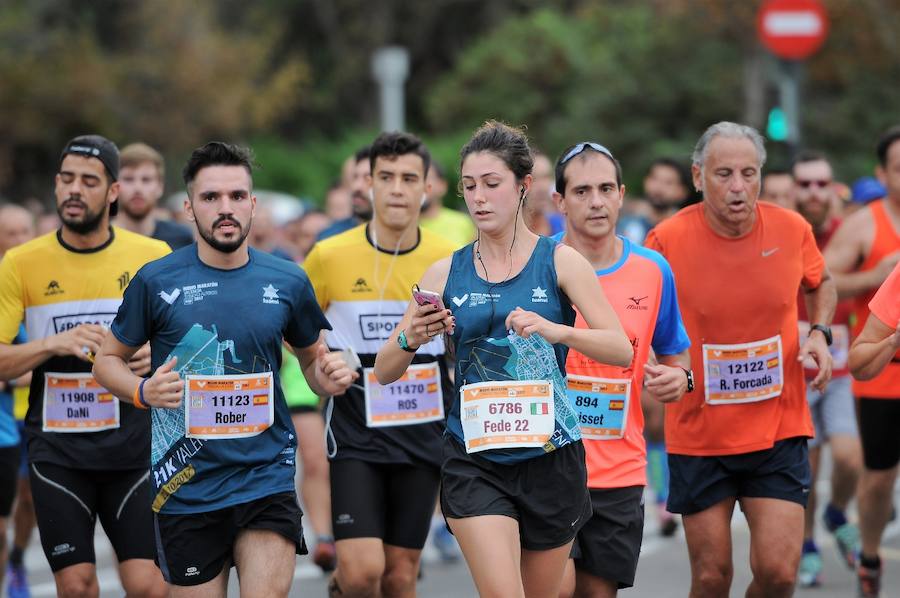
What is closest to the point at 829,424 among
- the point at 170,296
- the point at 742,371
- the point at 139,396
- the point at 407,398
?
the point at 742,371

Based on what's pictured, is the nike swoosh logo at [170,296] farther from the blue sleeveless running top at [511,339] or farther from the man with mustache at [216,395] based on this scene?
the blue sleeveless running top at [511,339]

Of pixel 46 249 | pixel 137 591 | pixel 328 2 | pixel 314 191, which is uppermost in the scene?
pixel 328 2

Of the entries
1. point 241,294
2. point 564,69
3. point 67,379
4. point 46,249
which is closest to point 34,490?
point 67,379

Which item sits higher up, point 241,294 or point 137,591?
point 241,294

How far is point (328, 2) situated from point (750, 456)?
40782mm

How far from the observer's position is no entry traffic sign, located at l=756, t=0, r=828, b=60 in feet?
56.3

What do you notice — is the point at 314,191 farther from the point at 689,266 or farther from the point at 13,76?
the point at 689,266

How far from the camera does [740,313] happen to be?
7.09 m

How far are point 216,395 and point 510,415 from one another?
1.19 m

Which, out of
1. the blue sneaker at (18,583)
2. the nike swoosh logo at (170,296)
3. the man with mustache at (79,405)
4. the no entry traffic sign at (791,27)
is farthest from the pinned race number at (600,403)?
the no entry traffic sign at (791,27)

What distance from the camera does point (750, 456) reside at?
7047 mm

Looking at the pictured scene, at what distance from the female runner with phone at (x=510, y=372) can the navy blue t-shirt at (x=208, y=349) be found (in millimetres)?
563

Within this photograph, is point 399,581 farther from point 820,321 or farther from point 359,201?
point 359,201

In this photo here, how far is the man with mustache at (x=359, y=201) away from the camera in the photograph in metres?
9.31
